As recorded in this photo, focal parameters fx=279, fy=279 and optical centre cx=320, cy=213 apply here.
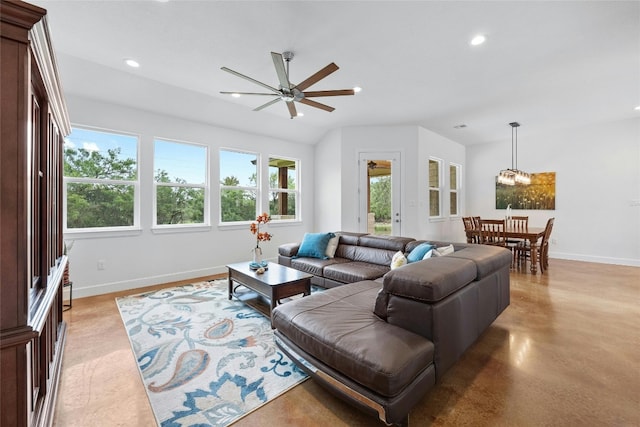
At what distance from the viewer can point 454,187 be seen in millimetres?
7293

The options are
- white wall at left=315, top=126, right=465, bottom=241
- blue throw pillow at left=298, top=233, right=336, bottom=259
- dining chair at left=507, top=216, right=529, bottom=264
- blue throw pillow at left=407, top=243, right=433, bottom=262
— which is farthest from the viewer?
white wall at left=315, top=126, right=465, bottom=241

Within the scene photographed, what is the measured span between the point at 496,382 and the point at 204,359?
217 cm

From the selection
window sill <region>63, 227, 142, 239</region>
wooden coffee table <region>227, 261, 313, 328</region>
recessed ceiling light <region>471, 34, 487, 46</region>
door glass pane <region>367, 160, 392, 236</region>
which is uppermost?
recessed ceiling light <region>471, 34, 487, 46</region>

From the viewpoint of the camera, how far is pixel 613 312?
3152 mm

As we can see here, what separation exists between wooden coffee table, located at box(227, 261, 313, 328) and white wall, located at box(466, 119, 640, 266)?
19.5 feet

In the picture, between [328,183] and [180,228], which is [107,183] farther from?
[328,183]

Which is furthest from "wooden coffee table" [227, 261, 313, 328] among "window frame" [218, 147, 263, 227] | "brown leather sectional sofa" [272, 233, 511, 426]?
"window frame" [218, 147, 263, 227]

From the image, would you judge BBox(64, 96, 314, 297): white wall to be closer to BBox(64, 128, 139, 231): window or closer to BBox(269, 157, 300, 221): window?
BBox(64, 128, 139, 231): window

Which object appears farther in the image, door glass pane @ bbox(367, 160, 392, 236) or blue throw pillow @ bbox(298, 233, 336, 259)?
door glass pane @ bbox(367, 160, 392, 236)

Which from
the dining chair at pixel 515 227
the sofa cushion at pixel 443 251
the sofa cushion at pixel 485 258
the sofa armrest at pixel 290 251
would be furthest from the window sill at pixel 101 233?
the dining chair at pixel 515 227

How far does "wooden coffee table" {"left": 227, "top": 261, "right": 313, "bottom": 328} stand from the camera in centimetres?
291

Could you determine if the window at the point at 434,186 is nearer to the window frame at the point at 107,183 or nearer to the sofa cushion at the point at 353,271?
the sofa cushion at the point at 353,271

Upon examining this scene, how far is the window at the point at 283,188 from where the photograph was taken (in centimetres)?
598

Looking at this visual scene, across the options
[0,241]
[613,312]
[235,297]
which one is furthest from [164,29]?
[613,312]
